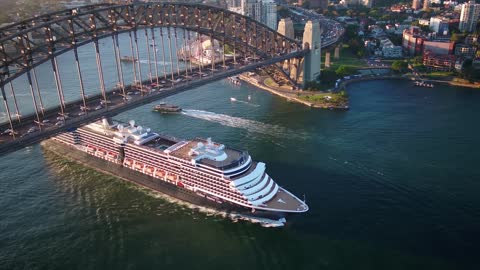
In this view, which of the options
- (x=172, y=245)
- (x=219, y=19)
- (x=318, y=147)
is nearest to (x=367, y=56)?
(x=219, y=19)

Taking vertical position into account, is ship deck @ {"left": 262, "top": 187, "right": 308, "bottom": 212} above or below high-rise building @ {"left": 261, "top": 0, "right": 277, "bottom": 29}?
below

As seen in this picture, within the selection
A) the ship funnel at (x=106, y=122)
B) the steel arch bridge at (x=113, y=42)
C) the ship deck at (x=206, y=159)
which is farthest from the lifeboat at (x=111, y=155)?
the ship deck at (x=206, y=159)

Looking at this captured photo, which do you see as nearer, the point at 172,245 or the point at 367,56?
the point at 172,245

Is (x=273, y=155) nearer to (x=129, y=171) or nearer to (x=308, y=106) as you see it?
(x=129, y=171)

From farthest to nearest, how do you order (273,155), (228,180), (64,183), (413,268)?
1. (273,155)
2. (64,183)
3. (228,180)
4. (413,268)

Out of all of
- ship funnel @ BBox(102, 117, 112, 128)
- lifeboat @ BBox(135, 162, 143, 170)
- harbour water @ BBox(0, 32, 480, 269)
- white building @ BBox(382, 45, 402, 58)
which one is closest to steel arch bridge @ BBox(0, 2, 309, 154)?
ship funnel @ BBox(102, 117, 112, 128)

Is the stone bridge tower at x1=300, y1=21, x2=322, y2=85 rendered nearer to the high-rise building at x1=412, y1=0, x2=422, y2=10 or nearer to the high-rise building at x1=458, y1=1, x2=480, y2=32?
the high-rise building at x1=458, y1=1, x2=480, y2=32

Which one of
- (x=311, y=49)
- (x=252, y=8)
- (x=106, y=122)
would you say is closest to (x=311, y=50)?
(x=311, y=49)
